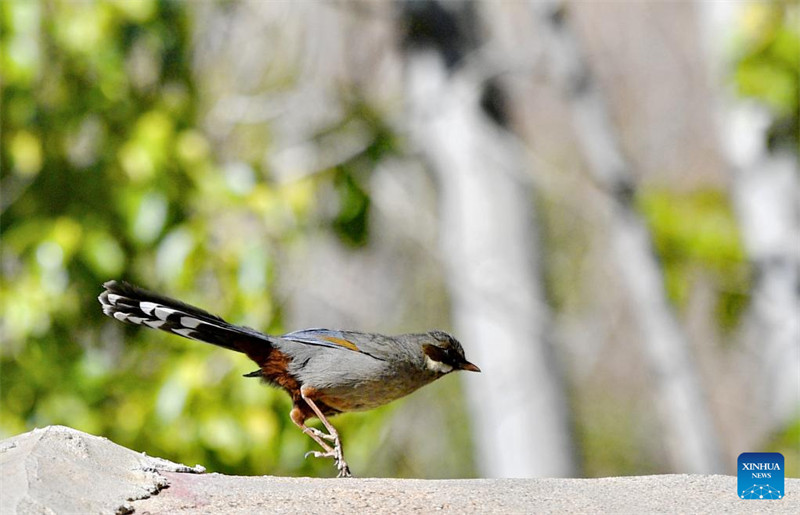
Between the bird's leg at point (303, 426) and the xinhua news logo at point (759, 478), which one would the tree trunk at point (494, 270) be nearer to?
the bird's leg at point (303, 426)

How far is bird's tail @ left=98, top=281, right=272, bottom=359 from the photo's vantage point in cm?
415

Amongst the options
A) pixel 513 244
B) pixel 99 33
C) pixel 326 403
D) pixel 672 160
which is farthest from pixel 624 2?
pixel 326 403

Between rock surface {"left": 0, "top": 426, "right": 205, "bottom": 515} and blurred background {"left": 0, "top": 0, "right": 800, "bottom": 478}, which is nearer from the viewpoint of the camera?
rock surface {"left": 0, "top": 426, "right": 205, "bottom": 515}

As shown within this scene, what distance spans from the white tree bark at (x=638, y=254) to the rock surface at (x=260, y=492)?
3.79m

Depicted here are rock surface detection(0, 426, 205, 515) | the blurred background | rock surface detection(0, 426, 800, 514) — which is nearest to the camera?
rock surface detection(0, 426, 205, 515)

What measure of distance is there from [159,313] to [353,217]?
9.31 ft

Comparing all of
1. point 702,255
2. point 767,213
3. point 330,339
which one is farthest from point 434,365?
point 702,255

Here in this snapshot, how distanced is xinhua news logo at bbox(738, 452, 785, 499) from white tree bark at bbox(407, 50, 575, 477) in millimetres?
4851

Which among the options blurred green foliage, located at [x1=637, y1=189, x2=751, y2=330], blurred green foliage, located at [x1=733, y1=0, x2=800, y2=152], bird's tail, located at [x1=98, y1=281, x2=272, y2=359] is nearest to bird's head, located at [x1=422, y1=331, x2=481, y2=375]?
bird's tail, located at [x1=98, y1=281, x2=272, y2=359]

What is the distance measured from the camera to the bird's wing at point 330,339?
436 cm

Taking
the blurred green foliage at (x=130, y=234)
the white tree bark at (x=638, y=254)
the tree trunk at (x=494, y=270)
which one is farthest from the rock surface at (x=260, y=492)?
the tree trunk at (x=494, y=270)

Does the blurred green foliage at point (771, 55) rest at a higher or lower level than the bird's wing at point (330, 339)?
higher

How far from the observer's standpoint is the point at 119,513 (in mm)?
3018

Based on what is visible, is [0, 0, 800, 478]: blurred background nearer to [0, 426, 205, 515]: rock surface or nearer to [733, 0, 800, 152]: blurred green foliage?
[733, 0, 800, 152]: blurred green foliage
